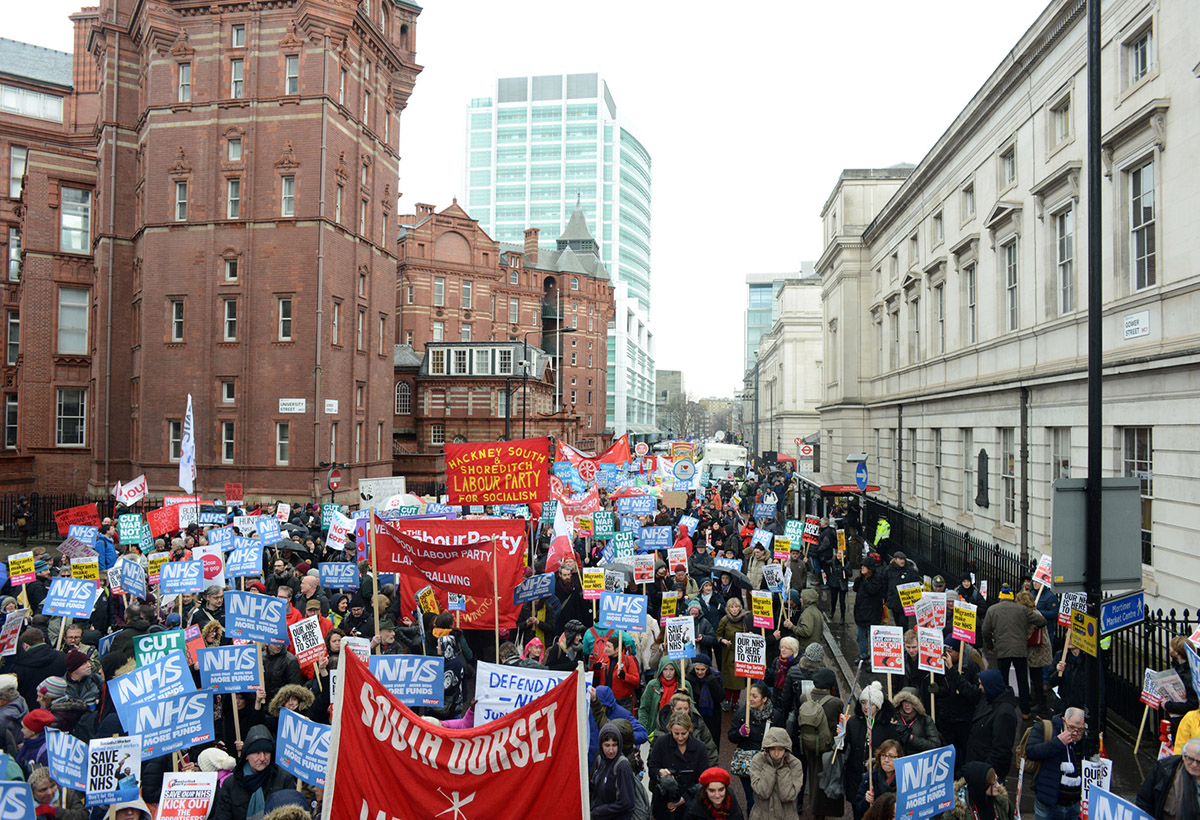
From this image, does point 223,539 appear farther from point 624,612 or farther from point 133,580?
point 624,612

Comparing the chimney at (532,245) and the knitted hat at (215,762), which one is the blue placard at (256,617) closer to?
the knitted hat at (215,762)

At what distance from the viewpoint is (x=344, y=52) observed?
37500 millimetres

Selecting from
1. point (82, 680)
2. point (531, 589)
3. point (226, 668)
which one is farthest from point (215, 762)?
point (531, 589)

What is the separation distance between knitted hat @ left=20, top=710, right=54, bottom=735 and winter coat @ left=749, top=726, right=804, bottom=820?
20.9ft

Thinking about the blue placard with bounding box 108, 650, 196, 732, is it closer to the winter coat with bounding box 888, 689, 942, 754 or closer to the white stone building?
the winter coat with bounding box 888, 689, 942, 754

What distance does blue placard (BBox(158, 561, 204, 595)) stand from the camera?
42.2 feet

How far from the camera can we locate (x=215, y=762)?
23.7 ft

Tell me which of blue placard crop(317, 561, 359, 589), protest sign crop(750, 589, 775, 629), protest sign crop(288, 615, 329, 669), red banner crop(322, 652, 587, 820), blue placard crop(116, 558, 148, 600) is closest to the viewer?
red banner crop(322, 652, 587, 820)

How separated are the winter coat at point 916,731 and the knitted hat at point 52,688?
818 cm

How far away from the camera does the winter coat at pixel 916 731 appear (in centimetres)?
776

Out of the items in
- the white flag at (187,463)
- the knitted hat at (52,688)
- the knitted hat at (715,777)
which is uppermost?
the white flag at (187,463)

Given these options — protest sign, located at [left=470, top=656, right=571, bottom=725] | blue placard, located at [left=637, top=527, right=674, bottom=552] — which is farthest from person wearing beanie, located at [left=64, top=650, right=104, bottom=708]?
blue placard, located at [left=637, top=527, right=674, bottom=552]

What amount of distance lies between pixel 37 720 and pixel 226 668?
1.61 metres

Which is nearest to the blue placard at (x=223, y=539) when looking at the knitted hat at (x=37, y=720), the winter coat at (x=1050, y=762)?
the knitted hat at (x=37, y=720)
